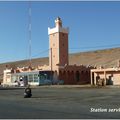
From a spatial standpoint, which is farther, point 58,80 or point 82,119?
point 58,80

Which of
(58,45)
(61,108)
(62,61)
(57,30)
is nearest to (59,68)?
(62,61)

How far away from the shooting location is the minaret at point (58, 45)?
227 feet

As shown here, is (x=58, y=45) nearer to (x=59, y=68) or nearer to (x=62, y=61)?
(x=62, y=61)

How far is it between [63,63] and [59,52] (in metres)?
2.90

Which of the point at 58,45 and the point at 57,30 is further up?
the point at 57,30

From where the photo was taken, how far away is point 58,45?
68.9 metres

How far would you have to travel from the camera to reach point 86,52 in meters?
180

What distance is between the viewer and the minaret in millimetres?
69188

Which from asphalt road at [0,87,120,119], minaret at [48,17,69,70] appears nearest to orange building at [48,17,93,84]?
minaret at [48,17,69,70]

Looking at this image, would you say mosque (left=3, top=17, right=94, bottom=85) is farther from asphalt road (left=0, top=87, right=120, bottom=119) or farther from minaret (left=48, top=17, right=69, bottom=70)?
asphalt road (left=0, top=87, right=120, bottom=119)

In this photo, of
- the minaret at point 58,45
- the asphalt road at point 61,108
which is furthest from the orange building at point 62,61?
the asphalt road at point 61,108

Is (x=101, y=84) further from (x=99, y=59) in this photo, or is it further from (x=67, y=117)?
(x=99, y=59)

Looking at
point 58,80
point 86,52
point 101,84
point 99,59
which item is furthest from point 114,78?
point 86,52

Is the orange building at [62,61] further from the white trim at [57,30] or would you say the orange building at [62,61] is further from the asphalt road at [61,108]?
the asphalt road at [61,108]
